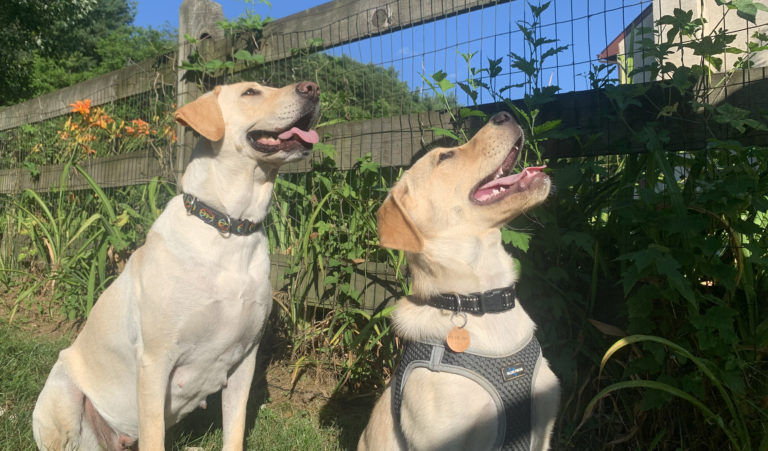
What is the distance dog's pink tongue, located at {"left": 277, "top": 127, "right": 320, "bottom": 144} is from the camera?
9.06ft

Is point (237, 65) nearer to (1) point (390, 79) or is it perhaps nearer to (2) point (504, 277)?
(1) point (390, 79)

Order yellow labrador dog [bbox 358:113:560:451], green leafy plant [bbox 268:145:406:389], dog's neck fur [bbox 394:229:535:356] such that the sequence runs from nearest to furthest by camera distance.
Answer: yellow labrador dog [bbox 358:113:560:451] < dog's neck fur [bbox 394:229:535:356] < green leafy plant [bbox 268:145:406:389]

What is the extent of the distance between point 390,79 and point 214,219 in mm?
1685

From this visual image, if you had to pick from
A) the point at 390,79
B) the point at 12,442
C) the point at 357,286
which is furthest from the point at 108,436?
the point at 390,79

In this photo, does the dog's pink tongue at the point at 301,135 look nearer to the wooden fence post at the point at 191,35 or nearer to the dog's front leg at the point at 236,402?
the dog's front leg at the point at 236,402

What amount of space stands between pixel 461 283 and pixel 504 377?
1.29 feet

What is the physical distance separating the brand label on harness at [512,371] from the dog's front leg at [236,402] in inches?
53.7

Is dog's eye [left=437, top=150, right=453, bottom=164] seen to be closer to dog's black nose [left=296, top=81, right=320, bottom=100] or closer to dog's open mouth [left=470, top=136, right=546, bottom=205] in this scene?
dog's open mouth [left=470, top=136, right=546, bottom=205]

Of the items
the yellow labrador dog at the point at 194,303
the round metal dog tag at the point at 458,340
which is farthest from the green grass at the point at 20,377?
the round metal dog tag at the point at 458,340

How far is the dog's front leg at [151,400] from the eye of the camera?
2.48m

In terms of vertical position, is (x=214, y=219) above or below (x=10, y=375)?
above

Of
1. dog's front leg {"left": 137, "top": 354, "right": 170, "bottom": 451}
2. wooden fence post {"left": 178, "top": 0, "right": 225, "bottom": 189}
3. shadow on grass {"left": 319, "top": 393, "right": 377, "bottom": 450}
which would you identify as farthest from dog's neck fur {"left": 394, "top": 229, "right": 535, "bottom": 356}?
wooden fence post {"left": 178, "top": 0, "right": 225, "bottom": 189}

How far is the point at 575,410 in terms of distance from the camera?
273 centimetres

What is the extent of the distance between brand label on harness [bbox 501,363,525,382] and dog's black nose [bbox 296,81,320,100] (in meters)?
1.63
